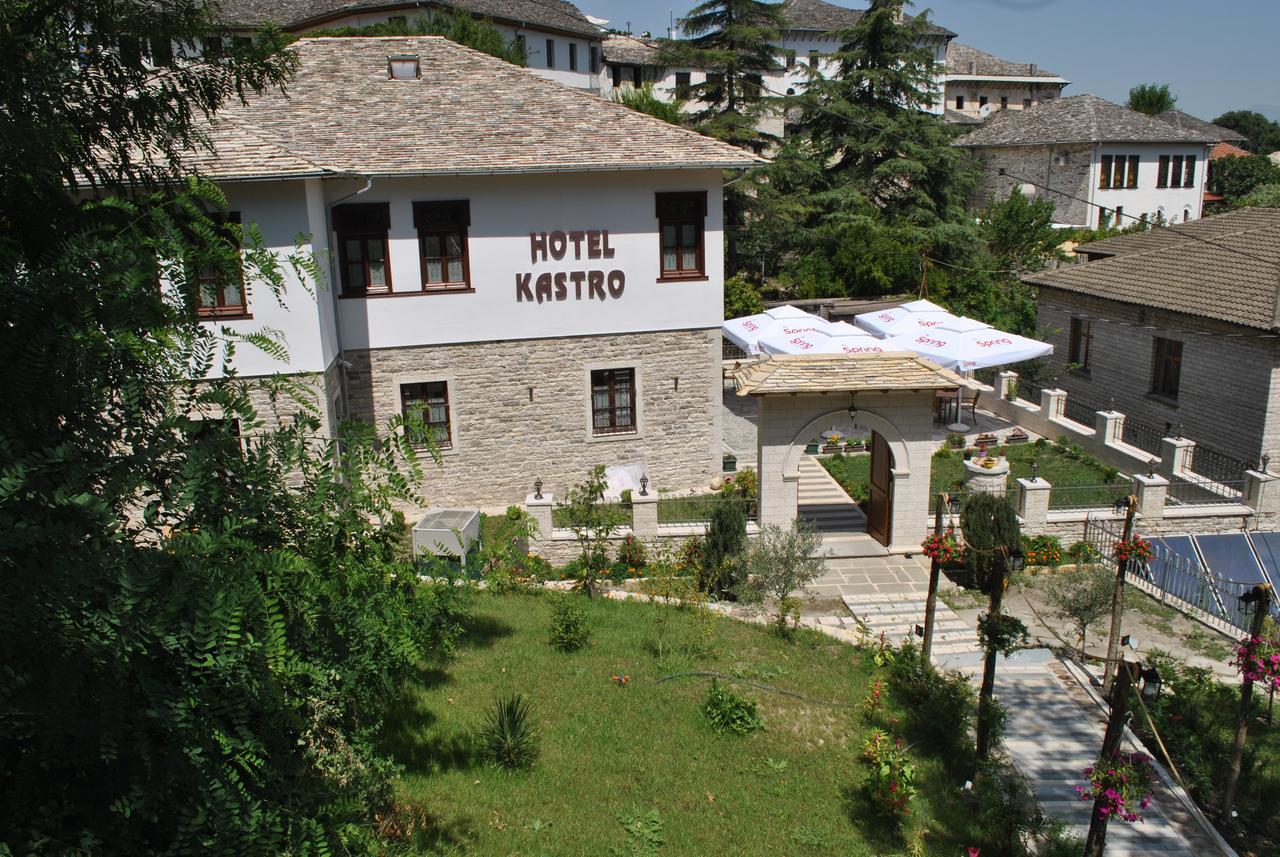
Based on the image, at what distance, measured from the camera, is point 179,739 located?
15.3 ft

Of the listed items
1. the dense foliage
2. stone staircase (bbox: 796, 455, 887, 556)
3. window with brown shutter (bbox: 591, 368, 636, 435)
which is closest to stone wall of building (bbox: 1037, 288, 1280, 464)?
stone staircase (bbox: 796, 455, 887, 556)

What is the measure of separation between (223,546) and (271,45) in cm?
404

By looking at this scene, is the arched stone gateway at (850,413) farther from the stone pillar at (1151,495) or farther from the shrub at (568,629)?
the shrub at (568,629)

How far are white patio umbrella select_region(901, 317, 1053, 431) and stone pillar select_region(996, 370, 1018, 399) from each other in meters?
2.91

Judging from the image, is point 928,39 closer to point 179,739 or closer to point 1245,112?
point 179,739

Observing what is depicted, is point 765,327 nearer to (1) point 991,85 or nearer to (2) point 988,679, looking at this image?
(2) point 988,679

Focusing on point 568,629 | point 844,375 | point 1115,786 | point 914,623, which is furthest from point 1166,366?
point 568,629

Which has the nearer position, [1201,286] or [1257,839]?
[1257,839]

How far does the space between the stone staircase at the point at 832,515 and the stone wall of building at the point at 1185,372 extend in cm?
814

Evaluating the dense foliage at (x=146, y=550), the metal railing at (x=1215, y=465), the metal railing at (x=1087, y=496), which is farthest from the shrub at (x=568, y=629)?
the metal railing at (x=1215, y=465)

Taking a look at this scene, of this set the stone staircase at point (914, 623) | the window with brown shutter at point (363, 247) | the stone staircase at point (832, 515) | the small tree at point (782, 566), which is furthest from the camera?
the window with brown shutter at point (363, 247)

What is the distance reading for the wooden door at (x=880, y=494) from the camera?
16.5 m

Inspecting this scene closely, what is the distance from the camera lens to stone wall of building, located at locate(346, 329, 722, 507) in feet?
61.6

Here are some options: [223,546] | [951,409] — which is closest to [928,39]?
[951,409]
